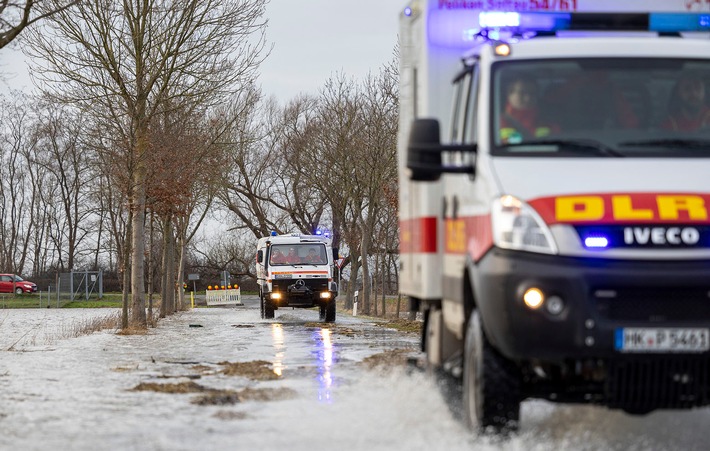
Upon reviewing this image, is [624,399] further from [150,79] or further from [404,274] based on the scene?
[150,79]

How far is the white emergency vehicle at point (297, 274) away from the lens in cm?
3275

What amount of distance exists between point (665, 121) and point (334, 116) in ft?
125

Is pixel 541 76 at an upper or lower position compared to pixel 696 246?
upper

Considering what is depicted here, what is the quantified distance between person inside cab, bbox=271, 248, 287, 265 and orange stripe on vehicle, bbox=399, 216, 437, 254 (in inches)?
954

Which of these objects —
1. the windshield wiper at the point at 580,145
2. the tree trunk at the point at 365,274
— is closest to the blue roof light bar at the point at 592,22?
the windshield wiper at the point at 580,145

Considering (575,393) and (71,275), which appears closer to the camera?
(575,393)

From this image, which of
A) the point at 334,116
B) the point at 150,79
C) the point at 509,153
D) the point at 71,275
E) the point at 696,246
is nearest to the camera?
the point at 696,246

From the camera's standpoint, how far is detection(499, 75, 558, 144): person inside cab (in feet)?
23.5

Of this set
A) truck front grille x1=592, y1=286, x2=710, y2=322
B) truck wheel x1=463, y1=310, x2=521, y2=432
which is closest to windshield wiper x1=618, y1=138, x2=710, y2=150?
truck front grille x1=592, y1=286, x2=710, y2=322

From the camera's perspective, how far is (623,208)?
654 cm

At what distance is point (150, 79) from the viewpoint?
26641 mm

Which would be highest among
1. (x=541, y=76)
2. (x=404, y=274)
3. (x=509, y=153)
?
(x=541, y=76)

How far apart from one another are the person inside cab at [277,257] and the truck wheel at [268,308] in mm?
1098

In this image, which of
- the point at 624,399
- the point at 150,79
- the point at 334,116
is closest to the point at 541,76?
the point at 624,399
